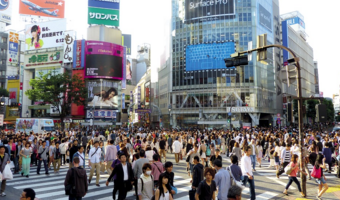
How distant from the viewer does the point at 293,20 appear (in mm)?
103562

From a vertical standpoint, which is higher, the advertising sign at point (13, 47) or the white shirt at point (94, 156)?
the advertising sign at point (13, 47)

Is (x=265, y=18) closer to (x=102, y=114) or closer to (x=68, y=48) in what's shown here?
(x=102, y=114)

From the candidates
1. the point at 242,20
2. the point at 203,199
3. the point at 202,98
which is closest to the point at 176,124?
the point at 202,98

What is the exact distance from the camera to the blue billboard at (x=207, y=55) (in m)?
55.2

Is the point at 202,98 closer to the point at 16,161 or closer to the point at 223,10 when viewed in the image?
the point at 223,10

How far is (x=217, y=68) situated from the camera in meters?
55.9

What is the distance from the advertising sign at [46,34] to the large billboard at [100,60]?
36.4 ft

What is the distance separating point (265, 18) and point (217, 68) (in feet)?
52.8

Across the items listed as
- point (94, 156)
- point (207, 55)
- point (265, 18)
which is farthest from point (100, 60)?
point (94, 156)

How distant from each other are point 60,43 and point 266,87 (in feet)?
173

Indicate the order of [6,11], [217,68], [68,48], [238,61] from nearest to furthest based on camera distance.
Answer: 1. [238,61]
2. [217,68]
3. [68,48]
4. [6,11]

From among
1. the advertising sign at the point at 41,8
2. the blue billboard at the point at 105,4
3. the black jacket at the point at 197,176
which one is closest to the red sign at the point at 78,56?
the blue billboard at the point at 105,4

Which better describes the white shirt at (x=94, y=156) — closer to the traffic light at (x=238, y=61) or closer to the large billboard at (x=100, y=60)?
the traffic light at (x=238, y=61)

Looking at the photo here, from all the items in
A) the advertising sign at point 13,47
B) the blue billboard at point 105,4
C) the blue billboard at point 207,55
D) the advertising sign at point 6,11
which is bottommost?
the blue billboard at point 207,55
